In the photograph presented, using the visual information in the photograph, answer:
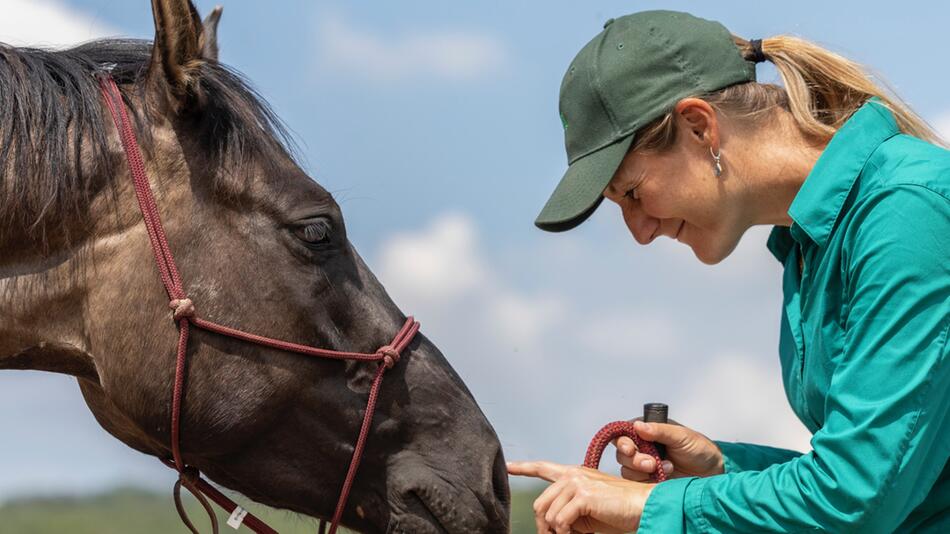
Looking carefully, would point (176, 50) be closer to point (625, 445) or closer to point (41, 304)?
point (41, 304)

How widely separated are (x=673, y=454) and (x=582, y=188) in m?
0.92

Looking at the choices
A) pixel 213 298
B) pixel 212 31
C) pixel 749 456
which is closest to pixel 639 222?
pixel 749 456

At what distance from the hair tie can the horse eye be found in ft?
4.45

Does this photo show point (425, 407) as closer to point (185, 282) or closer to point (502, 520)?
point (502, 520)

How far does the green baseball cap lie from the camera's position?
257 cm

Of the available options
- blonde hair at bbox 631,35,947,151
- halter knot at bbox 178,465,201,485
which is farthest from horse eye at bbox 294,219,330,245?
blonde hair at bbox 631,35,947,151

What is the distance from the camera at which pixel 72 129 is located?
3.05m

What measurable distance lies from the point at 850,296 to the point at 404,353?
4.78 ft

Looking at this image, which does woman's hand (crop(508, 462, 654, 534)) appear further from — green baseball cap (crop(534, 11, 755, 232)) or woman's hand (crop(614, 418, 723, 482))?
green baseball cap (crop(534, 11, 755, 232))

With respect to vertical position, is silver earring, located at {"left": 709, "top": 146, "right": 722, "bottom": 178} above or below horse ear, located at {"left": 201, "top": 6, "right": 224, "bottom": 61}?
above

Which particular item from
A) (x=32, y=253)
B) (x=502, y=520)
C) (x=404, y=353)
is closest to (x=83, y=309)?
(x=32, y=253)

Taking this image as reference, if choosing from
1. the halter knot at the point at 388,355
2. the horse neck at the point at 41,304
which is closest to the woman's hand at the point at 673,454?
the halter knot at the point at 388,355

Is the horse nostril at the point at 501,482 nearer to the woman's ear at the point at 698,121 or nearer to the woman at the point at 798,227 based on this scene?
the woman at the point at 798,227

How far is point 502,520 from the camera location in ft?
10.7
